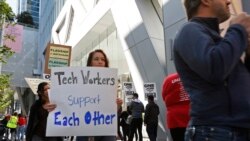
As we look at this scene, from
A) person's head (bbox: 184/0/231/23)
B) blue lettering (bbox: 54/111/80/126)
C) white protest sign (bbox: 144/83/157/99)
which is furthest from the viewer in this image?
white protest sign (bbox: 144/83/157/99)

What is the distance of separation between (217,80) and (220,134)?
0.25 m

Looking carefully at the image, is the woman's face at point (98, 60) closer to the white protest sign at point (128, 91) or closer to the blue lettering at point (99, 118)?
the blue lettering at point (99, 118)

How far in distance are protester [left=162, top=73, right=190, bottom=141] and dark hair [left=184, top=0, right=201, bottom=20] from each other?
2.76 metres

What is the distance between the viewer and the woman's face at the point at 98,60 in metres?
4.47

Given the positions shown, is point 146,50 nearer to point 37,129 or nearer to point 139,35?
point 139,35

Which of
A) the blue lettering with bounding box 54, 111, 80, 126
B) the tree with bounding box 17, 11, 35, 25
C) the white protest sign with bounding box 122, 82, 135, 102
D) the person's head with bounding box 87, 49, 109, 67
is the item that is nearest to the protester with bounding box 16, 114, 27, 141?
the white protest sign with bounding box 122, 82, 135, 102

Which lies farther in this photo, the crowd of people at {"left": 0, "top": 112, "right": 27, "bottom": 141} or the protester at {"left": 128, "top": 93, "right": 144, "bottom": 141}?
the crowd of people at {"left": 0, "top": 112, "right": 27, "bottom": 141}

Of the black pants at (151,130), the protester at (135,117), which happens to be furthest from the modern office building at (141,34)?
the black pants at (151,130)

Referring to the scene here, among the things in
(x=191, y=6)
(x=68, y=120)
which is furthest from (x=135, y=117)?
(x=191, y=6)

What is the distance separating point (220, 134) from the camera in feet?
6.05

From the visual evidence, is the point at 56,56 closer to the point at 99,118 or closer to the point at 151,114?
the point at 151,114

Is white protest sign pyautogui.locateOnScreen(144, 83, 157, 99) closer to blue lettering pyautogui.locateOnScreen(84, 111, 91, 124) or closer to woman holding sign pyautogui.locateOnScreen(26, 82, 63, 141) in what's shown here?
woman holding sign pyautogui.locateOnScreen(26, 82, 63, 141)

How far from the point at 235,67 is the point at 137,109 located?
1118 centimetres

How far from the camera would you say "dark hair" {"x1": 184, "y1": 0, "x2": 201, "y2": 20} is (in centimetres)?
212
